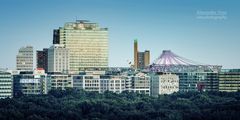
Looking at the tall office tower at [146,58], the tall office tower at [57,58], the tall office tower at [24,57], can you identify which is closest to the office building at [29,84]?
the tall office tower at [57,58]

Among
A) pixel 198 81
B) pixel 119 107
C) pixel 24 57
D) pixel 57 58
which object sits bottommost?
pixel 119 107

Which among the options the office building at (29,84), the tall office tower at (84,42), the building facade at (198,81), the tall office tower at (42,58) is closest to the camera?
the office building at (29,84)

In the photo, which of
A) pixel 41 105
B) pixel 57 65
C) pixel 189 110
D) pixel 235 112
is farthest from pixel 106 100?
pixel 57 65

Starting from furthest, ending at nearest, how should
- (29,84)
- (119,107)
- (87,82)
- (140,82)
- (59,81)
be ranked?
1. (140,82)
2. (87,82)
3. (59,81)
4. (29,84)
5. (119,107)

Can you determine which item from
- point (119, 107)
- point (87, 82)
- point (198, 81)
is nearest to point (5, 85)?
point (87, 82)

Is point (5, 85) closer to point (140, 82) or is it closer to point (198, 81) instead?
point (140, 82)

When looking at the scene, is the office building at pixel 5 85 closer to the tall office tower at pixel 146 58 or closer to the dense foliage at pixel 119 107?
the dense foliage at pixel 119 107
